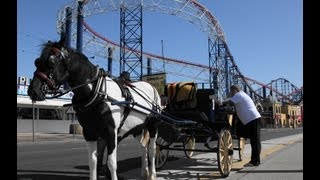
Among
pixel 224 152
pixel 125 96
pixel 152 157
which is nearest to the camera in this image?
pixel 125 96

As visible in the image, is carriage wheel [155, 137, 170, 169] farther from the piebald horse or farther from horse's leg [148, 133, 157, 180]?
the piebald horse

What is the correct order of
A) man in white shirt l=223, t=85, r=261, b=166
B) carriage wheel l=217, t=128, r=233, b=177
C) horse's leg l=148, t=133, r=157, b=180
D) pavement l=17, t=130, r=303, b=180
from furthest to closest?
man in white shirt l=223, t=85, r=261, b=166
pavement l=17, t=130, r=303, b=180
carriage wheel l=217, t=128, r=233, b=177
horse's leg l=148, t=133, r=157, b=180

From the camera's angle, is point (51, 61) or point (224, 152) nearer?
point (51, 61)

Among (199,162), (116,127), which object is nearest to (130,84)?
(116,127)

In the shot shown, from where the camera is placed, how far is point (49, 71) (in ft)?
21.6

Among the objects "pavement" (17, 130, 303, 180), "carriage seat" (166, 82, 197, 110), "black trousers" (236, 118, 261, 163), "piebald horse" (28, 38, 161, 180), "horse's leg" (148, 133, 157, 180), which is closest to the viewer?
"piebald horse" (28, 38, 161, 180)

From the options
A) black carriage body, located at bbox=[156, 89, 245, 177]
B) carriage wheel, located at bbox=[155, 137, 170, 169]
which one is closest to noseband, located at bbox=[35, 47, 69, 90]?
black carriage body, located at bbox=[156, 89, 245, 177]

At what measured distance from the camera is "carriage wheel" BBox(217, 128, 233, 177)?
1017 centimetres

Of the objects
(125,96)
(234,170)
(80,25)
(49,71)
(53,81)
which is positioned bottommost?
(234,170)

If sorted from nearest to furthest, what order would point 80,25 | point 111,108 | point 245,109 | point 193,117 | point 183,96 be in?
point 111,108 → point 193,117 → point 183,96 → point 245,109 → point 80,25

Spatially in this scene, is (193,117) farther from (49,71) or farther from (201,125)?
(49,71)

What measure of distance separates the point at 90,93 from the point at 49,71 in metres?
0.73

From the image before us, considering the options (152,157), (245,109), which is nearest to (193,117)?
(245,109)

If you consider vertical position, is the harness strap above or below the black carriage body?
above
